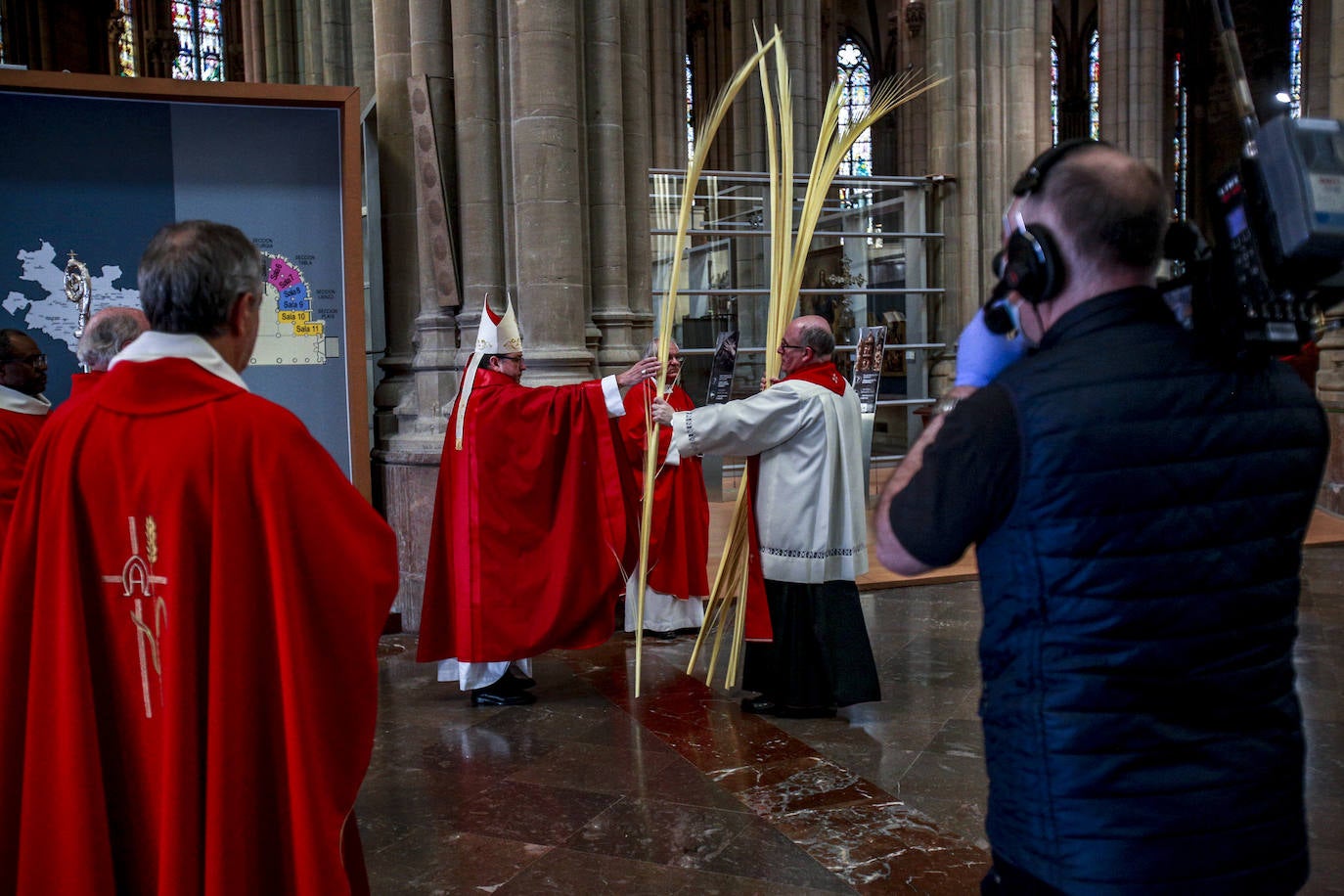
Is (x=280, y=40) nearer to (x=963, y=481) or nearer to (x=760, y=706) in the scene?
(x=760, y=706)

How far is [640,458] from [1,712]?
335 centimetres

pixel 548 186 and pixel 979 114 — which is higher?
pixel 979 114

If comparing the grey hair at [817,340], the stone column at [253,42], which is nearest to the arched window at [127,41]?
the stone column at [253,42]

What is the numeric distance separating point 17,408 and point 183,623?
213 cm

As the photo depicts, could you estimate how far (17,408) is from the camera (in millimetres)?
3525

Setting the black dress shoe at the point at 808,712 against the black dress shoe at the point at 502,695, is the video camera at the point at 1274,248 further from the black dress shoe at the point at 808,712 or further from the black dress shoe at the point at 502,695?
the black dress shoe at the point at 502,695

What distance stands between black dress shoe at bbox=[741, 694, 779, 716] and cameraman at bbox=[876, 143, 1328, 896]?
3.07 metres

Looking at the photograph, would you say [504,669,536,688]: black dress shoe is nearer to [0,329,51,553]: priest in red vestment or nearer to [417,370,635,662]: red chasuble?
[417,370,635,662]: red chasuble

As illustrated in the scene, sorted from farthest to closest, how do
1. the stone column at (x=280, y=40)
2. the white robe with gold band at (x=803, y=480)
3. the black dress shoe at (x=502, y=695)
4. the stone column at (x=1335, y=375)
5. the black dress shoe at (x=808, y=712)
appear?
the stone column at (x=280, y=40)
the stone column at (x=1335, y=375)
the black dress shoe at (x=502, y=695)
the black dress shoe at (x=808, y=712)
the white robe with gold band at (x=803, y=480)

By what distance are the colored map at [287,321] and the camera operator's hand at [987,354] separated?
15.1 ft

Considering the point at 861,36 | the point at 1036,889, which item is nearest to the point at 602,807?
the point at 1036,889

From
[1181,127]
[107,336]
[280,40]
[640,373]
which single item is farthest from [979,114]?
[1181,127]

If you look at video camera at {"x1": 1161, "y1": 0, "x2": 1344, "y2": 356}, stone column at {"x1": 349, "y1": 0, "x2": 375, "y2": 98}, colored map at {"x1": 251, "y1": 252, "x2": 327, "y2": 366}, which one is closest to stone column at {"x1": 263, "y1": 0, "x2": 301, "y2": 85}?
stone column at {"x1": 349, "y1": 0, "x2": 375, "y2": 98}

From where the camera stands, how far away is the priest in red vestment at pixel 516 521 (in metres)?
4.83
